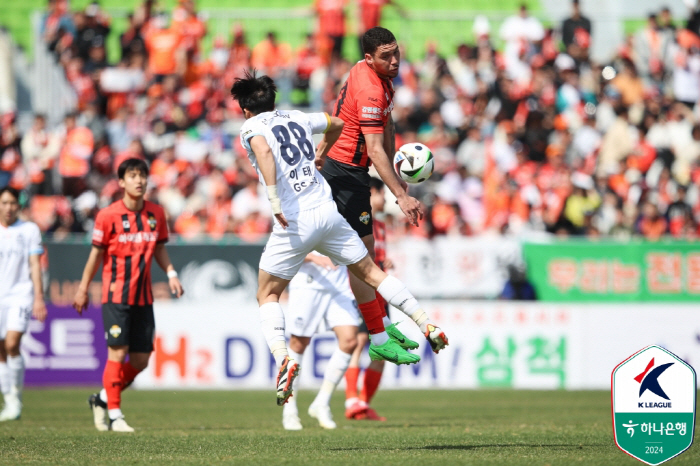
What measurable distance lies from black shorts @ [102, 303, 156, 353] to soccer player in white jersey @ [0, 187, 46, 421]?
1726 millimetres

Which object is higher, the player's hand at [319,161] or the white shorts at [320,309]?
the player's hand at [319,161]

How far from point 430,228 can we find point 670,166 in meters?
5.41

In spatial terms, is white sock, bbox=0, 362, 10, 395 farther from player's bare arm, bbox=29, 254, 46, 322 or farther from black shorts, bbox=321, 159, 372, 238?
black shorts, bbox=321, 159, 372, 238

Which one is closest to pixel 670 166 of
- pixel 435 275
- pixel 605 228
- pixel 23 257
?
pixel 605 228

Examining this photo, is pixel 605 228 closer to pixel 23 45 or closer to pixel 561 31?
pixel 561 31

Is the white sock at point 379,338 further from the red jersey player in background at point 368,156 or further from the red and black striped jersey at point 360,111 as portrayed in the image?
the red and black striped jersey at point 360,111

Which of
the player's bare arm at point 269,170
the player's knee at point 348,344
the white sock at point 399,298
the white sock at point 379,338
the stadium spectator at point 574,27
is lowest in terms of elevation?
the player's knee at point 348,344

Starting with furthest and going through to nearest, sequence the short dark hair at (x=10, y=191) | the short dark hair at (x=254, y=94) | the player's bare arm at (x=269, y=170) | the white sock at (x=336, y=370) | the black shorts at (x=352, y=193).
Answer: the short dark hair at (x=10, y=191), the white sock at (x=336, y=370), the black shorts at (x=352, y=193), the short dark hair at (x=254, y=94), the player's bare arm at (x=269, y=170)

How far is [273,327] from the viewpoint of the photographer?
7.93 m

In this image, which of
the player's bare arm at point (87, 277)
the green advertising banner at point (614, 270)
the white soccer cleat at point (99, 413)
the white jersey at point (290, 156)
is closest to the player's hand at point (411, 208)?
the white jersey at point (290, 156)

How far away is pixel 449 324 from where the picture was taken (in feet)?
53.2

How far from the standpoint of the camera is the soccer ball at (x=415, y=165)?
28.0 ft

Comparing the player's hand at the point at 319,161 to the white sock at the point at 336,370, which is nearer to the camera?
the player's hand at the point at 319,161

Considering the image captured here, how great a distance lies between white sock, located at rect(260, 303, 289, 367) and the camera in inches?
310
